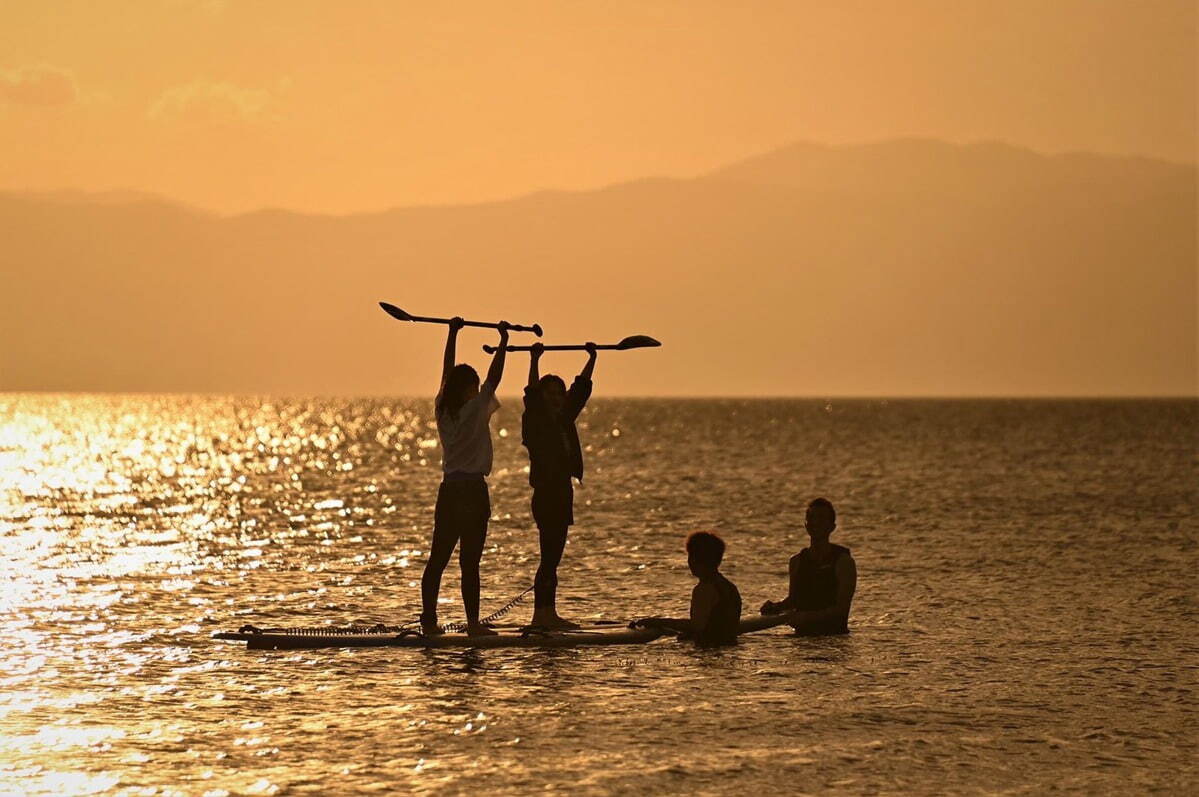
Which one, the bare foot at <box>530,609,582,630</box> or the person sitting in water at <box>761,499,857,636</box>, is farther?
the person sitting in water at <box>761,499,857,636</box>

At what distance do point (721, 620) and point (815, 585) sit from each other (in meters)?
1.17

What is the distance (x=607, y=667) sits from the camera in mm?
14539

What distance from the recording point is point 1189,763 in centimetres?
1104

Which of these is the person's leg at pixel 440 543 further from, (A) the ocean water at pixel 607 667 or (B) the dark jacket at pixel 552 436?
(B) the dark jacket at pixel 552 436

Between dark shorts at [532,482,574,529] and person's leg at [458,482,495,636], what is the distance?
519mm

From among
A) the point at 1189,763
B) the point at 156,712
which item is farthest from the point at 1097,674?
the point at 156,712

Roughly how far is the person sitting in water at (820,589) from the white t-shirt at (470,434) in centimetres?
325

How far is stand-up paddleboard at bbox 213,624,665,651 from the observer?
1513cm

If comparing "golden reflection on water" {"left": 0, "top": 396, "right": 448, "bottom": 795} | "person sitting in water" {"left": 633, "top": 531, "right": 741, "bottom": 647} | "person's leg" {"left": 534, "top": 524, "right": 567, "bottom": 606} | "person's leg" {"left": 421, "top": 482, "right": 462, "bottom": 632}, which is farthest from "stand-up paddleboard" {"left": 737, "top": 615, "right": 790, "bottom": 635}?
"golden reflection on water" {"left": 0, "top": 396, "right": 448, "bottom": 795}

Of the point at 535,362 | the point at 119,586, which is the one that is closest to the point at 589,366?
the point at 535,362

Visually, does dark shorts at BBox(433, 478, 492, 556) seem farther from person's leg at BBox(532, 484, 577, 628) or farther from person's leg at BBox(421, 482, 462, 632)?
person's leg at BBox(532, 484, 577, 628)

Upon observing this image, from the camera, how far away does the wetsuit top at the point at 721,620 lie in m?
15.7

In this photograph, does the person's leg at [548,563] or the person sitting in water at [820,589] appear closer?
the person's leg at [548,563]

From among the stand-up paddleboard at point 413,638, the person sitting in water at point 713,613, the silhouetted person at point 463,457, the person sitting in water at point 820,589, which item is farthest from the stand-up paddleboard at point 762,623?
the silhouetted person at point 463,457
